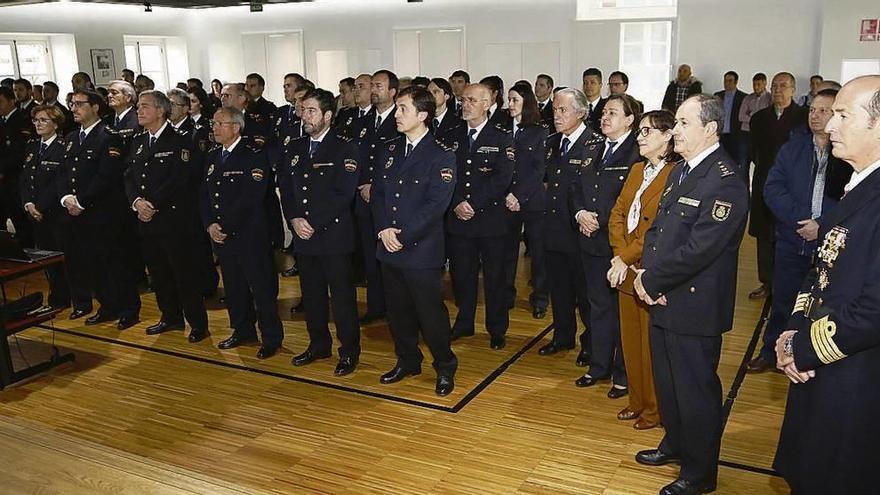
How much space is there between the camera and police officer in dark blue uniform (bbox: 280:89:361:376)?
443 centimetres

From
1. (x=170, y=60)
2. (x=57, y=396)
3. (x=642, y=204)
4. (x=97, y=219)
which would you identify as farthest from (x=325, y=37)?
(x=642, y=204)

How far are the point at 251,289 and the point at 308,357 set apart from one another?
624 mm

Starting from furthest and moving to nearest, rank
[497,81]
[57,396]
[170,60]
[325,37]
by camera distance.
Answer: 1. [170,60]
2. [325,37]
3. [497,81]
4. [57,396]

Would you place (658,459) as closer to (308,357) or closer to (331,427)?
(331,427)

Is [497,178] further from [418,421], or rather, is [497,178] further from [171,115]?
[171,115]

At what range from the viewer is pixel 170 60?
1559cm

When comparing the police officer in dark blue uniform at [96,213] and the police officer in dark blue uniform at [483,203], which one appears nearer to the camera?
the police officer in dark blue uniform at [483,203]

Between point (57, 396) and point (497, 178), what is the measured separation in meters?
3.00

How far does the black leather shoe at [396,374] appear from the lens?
444 centimetres

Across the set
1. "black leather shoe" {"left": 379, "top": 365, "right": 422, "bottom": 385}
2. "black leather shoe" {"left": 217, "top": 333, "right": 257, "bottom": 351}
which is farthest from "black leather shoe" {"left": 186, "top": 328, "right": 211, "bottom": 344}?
"black leather shoe" {"left": 379, "top": 365, "right": 422, "bottom": 385}

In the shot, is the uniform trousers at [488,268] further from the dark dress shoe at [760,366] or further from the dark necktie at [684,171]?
the dark necktie at [684,171]

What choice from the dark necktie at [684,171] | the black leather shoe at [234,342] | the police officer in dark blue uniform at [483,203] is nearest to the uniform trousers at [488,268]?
the police officer in dark blue uniform at [483,203]

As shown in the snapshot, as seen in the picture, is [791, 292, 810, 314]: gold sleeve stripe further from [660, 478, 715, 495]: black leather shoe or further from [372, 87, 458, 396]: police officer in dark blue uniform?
[372, 87, 458, 396]: police officer in dark blue uniform

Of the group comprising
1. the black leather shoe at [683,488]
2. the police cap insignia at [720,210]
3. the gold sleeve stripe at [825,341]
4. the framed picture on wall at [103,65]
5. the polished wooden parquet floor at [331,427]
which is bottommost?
the polished wooden parquet floor at [331,427]
